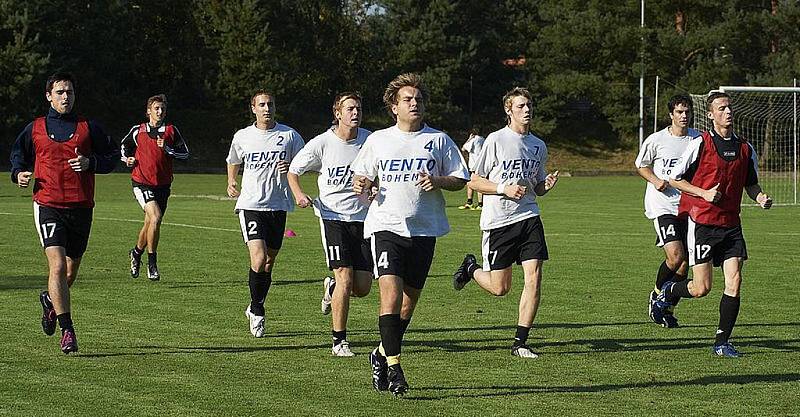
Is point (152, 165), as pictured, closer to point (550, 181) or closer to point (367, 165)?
point (550, 181)

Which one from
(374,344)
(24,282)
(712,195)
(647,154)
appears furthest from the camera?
(24,282)

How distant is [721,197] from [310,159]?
123 inches

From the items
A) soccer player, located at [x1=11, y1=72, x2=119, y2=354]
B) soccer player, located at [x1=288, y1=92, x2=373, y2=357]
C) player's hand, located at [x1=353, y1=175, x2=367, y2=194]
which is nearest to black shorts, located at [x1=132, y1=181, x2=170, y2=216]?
soccer player, located at [x1=11, y1=72, x2=119, y2=354]

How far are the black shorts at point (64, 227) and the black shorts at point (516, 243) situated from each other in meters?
3.05

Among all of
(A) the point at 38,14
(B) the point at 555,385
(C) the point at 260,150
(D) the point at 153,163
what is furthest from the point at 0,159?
(B) the point at 555,385

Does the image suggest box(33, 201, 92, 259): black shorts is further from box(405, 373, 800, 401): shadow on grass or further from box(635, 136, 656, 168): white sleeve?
box(635, 136, 656, 168): white sleeve

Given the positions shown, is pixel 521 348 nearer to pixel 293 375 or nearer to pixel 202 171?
pixel 293 375

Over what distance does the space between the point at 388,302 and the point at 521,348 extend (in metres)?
1.79

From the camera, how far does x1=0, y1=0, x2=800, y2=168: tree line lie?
6300cm

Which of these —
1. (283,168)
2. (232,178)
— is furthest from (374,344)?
(232,178)

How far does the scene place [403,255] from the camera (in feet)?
27.2

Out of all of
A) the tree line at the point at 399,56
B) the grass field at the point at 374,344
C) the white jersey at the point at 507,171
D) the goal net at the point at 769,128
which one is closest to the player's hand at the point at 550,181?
the white jersey at the point at 507,171

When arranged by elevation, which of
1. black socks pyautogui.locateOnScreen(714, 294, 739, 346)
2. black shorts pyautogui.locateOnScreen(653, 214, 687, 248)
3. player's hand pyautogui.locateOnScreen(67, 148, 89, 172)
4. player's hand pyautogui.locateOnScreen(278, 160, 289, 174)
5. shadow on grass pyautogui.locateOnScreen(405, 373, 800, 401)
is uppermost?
player's hand pyautogui.locateOnScreen(67, 148, 89, 172)

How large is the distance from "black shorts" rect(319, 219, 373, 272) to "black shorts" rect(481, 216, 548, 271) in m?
0.94
